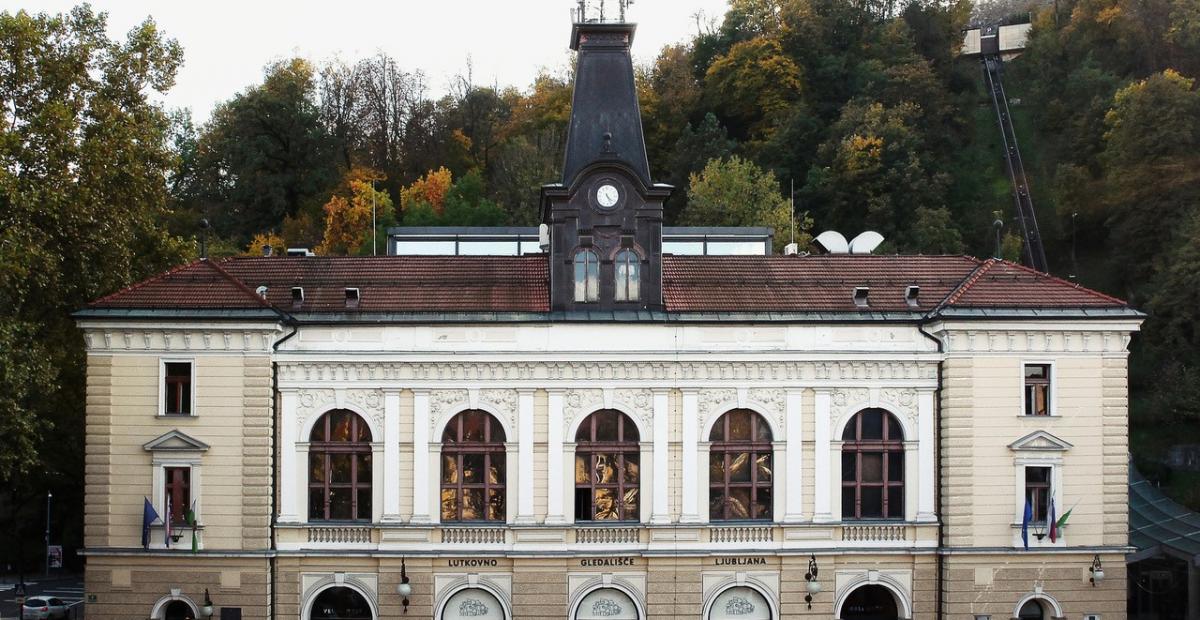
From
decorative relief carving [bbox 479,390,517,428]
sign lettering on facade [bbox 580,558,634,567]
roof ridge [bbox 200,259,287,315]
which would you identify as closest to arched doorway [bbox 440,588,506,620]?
sign lettering on facade [bbox 580,558,634,567]

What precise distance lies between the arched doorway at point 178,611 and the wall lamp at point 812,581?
51.1ft

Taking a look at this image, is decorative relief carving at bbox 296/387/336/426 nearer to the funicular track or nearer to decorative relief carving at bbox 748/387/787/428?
decorative relief carving at bbox 748/387/787/428

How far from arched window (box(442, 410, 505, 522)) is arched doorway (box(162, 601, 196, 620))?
6.87 m

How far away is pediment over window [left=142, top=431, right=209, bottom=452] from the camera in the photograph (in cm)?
3756

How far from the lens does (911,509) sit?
38.5 metres

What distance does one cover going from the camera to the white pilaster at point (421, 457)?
38.0m

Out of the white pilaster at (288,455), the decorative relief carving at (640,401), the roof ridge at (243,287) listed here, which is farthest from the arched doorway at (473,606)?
the roof ridge at (243,287)

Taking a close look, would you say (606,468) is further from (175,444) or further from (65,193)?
(65,193)

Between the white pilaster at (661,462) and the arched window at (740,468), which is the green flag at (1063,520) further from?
the white pilaster at (661,462)

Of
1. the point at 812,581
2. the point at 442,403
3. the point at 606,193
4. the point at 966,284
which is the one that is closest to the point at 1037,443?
the point at 966,284

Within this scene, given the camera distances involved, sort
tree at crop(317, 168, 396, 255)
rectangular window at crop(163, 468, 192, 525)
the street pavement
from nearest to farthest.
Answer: rectangular window at crop(163, 468, 192, 525) < the street pavement < tree at crop(317, 168, 396, 255)

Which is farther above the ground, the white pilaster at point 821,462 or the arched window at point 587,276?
the arched window at point 587,276

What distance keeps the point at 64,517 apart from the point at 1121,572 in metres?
42.8

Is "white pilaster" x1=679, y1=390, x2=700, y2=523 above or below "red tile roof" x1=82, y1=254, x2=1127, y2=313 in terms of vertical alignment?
below
